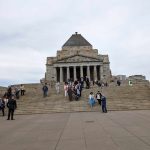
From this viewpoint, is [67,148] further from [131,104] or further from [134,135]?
[131,104]

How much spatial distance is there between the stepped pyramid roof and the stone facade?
633 centimetres

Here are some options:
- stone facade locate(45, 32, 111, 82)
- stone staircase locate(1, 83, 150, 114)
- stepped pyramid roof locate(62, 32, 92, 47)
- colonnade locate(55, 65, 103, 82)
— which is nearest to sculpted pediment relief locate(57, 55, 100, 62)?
Answer: stone facade locate(45, 32, 111, 82)

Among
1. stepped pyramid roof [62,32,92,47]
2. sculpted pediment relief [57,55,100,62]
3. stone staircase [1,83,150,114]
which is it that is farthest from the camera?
stepped pyramid roof [62,32,92,47]

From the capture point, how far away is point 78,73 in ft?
271

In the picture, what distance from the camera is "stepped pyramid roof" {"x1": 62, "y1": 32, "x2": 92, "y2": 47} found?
91375mm

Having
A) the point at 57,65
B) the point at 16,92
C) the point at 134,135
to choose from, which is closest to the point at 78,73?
the point at 57,65

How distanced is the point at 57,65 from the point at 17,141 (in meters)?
71.6

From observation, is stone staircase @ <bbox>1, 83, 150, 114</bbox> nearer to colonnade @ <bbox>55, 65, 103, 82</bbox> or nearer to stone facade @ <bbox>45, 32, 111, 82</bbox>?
stone facade @ <bbox>45, 32, 111, 82</bbox>

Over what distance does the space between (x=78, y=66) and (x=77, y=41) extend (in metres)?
14.4

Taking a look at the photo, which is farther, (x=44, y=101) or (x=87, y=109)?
(x=44, y=101)

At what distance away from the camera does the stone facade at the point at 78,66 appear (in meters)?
80.3

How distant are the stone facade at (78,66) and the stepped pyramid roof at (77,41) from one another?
633 cm

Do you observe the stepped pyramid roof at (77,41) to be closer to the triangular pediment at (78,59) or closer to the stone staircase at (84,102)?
the triangular pediment at (78,59)

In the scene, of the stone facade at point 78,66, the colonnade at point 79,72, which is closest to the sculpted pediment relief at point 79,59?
the stone facade at point 78,66
